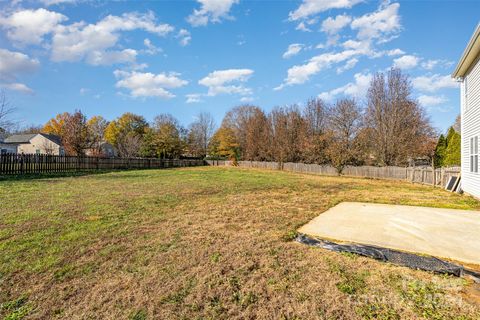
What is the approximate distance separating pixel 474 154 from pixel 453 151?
1705 centimetres

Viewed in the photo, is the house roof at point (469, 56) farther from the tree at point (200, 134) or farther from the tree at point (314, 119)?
the tree at point (200, 134)

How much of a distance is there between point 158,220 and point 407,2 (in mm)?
12561

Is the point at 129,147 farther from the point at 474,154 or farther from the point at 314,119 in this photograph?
the point at 474,154

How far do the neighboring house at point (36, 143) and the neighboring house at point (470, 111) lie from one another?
38.6 metres

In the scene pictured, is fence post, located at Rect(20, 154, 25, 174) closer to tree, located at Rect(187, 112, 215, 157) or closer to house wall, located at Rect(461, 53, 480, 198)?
house wall, located at Rect(461, 53, 480, 198)

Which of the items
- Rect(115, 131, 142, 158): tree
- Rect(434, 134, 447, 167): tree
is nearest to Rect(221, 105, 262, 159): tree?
Rect(115, 131, 142, 158): tree

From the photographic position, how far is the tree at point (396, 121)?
21.4 m

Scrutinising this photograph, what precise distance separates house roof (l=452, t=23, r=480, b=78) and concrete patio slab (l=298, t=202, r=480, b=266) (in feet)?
16.3

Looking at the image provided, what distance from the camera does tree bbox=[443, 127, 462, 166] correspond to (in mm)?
20703

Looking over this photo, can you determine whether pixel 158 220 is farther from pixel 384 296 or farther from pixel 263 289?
pixel 384 296

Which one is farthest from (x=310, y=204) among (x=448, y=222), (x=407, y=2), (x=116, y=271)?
(x=407, y=2)

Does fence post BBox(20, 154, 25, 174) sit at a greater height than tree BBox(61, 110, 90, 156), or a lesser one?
lesser

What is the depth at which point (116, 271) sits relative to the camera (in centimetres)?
263

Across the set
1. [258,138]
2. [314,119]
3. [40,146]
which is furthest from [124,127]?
[314,119]
